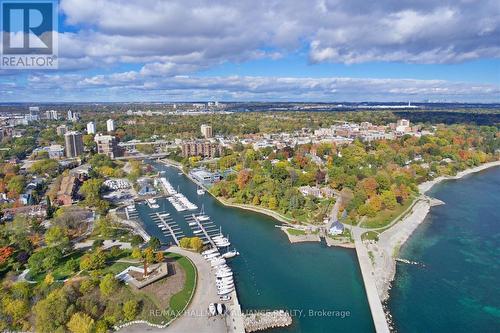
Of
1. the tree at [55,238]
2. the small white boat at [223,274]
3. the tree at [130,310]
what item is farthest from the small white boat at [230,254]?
the tree at [55,238]

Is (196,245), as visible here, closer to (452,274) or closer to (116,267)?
(116,267)

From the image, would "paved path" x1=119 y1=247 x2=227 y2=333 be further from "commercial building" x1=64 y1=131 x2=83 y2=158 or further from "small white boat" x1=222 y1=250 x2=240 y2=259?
"commercial building" x1=64 y1=131 x2=83 y2=158

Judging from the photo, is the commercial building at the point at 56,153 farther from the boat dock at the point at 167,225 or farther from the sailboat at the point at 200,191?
the boat dock at the point at 167,225

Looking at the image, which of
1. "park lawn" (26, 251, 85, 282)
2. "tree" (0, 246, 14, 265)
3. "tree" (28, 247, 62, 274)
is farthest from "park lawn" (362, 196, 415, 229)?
"tree" (0, 246, 14, 265)

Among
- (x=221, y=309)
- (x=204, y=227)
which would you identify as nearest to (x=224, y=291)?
(x=221, y=309)

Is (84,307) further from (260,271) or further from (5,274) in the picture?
(260,271)

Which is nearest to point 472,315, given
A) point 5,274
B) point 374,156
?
point 5,274
